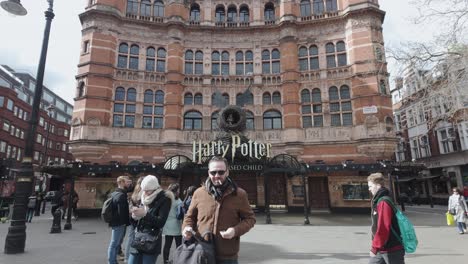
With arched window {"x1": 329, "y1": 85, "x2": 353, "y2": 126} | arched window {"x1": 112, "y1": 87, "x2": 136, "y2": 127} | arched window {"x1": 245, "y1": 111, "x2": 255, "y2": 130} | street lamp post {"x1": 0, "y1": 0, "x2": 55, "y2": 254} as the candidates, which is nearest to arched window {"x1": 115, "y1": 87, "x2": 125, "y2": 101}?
arched window {"x1": 112, "y1": 87, "x2": 136, "y2": 127}

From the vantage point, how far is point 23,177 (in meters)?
8.71

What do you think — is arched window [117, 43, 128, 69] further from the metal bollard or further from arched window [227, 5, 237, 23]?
the metal bollard

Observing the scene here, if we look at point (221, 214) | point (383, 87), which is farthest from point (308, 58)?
point (221, 214)

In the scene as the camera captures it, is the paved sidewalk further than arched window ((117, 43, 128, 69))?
No

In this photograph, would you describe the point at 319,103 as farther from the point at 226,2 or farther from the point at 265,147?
the point at 226,2

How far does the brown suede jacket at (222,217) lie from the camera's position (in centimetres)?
303

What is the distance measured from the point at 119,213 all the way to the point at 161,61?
66.2 feet

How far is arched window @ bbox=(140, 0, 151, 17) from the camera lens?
79.4ft

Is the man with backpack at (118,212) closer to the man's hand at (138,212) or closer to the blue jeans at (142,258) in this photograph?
the blue jeans at (142,258)

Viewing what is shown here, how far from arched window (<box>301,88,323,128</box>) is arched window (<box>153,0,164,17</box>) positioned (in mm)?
14655

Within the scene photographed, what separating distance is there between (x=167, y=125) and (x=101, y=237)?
1197 cm

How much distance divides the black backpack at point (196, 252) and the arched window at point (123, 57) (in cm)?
2263

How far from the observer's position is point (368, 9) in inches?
864

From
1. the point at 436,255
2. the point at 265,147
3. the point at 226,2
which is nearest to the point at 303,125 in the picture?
the point at 265,147
